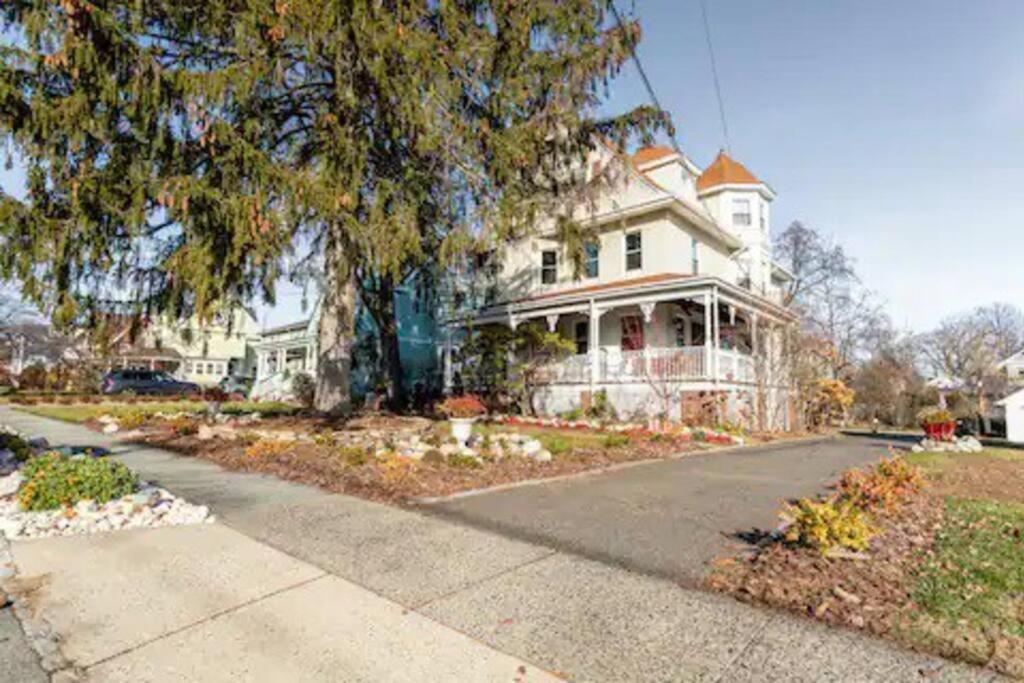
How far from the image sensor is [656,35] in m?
11.0

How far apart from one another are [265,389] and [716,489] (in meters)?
29.6

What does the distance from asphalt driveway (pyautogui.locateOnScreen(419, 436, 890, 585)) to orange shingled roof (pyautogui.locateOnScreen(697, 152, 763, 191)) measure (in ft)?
58.6

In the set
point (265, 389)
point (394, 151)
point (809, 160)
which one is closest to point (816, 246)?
point (809, 160)

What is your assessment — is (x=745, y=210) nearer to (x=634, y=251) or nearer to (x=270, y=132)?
(x=634, y=251)

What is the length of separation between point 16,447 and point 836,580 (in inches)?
409

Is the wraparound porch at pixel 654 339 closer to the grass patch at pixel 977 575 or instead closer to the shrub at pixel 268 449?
the shrub at pixel 268 449

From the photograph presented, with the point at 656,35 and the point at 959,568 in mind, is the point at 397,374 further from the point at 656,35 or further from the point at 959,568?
the point at 959,568

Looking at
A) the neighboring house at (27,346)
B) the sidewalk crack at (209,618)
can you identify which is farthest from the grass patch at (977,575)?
the neighboring house at (27,346)

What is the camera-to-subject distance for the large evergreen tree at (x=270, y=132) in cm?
757

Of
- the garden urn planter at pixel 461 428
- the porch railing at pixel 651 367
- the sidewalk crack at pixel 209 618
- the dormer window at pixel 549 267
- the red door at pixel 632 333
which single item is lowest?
the sidewalk crack at pixel 209 618

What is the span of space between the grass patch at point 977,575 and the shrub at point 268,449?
8370mm

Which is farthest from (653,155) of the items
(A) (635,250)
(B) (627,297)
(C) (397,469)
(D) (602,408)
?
(C) (397,469)

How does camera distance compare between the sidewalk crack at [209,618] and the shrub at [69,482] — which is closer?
the sidewalk crack at [209,618]

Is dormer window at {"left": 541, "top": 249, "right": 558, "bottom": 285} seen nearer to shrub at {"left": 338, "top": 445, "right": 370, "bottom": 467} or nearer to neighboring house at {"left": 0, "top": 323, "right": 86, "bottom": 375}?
shrub at {"left": 338, "top": 445, "right": 370, "bottom": 467}
